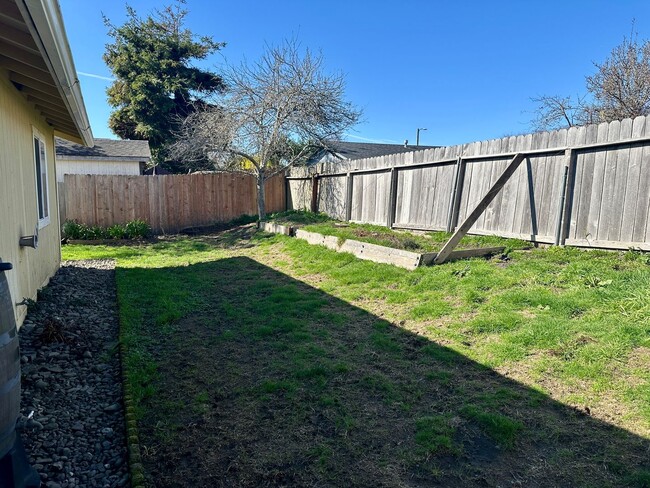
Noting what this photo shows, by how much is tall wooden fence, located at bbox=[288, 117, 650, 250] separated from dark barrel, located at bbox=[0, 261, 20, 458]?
19.3 feet

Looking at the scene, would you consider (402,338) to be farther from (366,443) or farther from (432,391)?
(366,443)

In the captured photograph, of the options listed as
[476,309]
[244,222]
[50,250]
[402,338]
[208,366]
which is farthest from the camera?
[244,222]

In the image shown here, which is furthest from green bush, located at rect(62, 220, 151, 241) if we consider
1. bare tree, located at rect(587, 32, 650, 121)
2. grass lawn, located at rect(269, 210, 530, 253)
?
bare tree, located at rect(587, 32, 650, 121)

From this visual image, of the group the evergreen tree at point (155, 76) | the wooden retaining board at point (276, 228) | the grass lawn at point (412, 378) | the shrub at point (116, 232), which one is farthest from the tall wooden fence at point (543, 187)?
the evergreen tree at point (155, 76)

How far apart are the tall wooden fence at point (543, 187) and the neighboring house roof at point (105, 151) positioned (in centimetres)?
1192

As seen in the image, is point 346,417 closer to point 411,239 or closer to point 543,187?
point 543,187

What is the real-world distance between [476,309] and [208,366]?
2706mm

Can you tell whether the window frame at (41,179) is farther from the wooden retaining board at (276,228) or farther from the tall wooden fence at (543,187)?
the tall wooden fence at (543,187)

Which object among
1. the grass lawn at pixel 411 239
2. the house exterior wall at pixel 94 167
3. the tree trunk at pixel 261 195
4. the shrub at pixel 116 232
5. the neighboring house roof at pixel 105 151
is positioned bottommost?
the shrub at pixel 116 232

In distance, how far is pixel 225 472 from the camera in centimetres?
228

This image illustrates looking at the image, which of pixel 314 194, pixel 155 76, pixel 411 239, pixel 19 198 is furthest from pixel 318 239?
pixel 155 76

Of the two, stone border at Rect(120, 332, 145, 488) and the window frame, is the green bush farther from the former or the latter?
stone border at Rect(120, 332, 145, 488)

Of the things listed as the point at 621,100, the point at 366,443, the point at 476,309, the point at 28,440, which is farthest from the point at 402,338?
the point at 621,100

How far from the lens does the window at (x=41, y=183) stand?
236 inches
